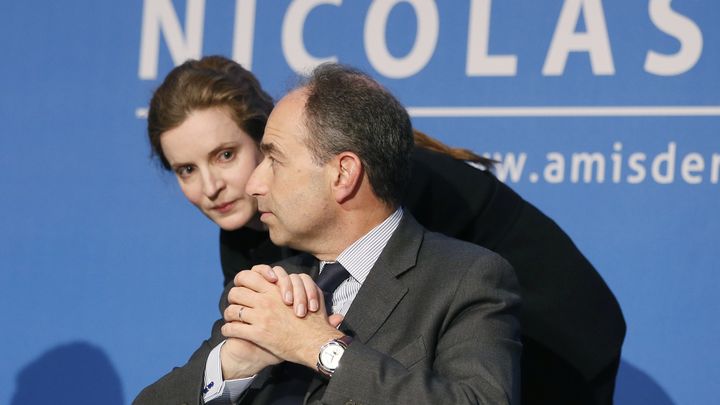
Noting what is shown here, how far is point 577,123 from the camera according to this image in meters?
3.05

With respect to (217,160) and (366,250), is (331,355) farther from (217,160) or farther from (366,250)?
(217,160)

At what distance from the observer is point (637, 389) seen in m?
2.97

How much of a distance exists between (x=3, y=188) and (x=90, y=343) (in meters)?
0.58

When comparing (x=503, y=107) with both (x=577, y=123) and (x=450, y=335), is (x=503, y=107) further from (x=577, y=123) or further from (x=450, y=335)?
(x=450, y=335)

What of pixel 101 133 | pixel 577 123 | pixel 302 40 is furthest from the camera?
pixel 101 133

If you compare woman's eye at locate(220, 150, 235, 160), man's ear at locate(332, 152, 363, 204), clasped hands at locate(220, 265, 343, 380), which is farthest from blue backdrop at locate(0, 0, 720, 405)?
clasped hands at locate(220, 265, 343, 380)

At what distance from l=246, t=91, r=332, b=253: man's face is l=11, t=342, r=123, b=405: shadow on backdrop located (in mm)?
1637

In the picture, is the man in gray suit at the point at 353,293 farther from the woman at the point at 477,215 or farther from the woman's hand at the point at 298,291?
the woman at the point at 477,215

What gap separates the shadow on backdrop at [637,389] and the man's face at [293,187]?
3.88 ft

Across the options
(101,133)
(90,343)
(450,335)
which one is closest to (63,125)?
(101,133)

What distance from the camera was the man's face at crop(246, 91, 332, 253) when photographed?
2.07 metres

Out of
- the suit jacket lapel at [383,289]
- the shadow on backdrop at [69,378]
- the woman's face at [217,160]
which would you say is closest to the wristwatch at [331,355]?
the suit jacket lapel at [383,289]

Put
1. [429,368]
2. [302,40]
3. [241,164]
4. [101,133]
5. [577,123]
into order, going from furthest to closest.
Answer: [101,133] → [302,40] → [577,123] → [241,164] → [429,368]

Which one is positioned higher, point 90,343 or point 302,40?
point 302,40
